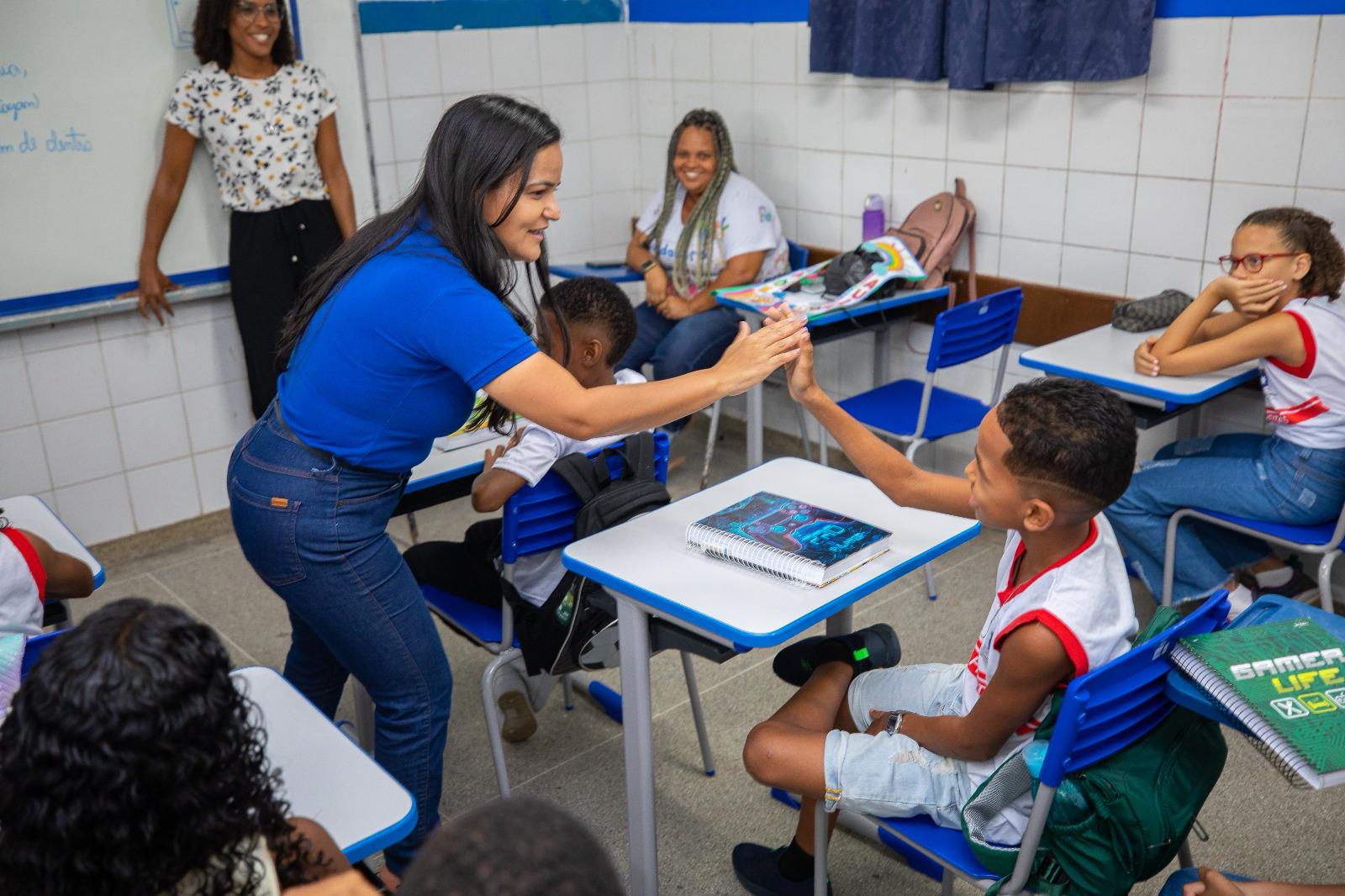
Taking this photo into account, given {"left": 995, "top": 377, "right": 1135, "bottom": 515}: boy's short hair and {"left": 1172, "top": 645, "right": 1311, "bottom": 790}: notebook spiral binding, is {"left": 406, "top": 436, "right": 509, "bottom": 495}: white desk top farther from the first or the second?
{"left": 1172, "top": 645, "right": 1311, "bottom": 790}: notebook spiral binding

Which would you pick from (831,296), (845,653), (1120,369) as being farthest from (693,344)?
(845,653)

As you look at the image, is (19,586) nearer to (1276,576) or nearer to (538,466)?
(538,466)

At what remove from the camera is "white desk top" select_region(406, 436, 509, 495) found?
2404 millimetres

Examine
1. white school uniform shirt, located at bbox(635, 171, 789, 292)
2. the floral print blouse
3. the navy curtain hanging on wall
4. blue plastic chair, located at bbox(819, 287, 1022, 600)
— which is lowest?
blue plastic chair, located at bbox(819, 287, 1022, 600)

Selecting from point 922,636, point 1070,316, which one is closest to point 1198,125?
point 1070,316

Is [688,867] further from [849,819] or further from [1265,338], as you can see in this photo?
[1265,338]

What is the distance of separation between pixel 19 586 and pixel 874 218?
314 cm

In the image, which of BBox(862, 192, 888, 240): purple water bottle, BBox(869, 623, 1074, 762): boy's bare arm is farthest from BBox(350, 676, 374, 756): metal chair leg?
BBox(862, 192, 888, 240): purple water bottle

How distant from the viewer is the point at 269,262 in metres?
3.94

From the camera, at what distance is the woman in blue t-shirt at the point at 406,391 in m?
1.79

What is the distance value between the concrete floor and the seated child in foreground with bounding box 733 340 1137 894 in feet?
1.95

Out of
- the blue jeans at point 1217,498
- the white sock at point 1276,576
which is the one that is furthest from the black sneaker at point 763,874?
the white sock at point 1276,576

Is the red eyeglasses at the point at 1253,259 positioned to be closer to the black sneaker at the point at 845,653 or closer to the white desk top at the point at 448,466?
the black sneaker at the point at 845,653

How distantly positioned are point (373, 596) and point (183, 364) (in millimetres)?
2488
